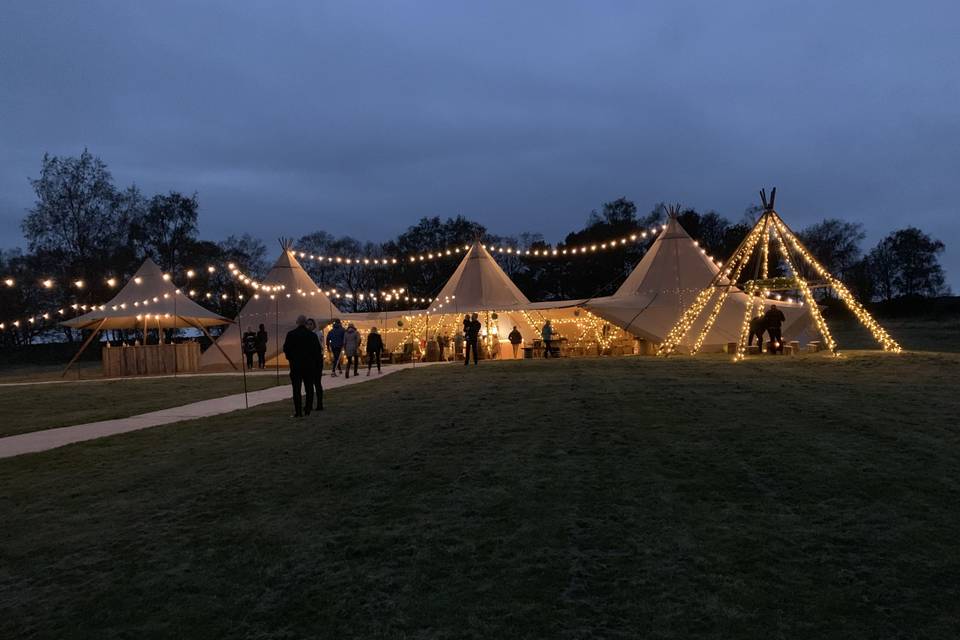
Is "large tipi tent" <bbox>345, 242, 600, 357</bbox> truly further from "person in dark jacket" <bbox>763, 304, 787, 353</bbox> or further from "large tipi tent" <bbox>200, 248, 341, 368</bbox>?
"person in dark jacket" <bbox>763, 304, 787, 353</bbox>

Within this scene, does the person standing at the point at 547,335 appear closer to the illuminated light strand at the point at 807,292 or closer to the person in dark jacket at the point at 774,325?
the person in dark jacket at the point at 774,325

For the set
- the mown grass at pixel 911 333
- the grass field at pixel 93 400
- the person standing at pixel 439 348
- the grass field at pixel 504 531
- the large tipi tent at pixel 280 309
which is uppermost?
the large tipi tent at pixel 280 309

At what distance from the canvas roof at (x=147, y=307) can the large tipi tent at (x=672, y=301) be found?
13.5 m

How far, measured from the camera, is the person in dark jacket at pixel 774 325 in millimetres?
16703

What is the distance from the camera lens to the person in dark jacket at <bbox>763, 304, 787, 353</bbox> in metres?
16.7

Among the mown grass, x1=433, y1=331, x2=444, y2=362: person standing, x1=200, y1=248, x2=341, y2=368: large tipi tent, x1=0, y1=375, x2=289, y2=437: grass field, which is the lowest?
the mown grass

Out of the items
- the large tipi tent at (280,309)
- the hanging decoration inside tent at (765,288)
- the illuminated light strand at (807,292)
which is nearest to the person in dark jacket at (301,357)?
the hanging decoration inside tent at (765,288)

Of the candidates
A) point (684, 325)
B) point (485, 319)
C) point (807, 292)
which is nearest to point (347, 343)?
point (485, 319)

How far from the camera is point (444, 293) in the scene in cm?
2467

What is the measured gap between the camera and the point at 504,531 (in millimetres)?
3316

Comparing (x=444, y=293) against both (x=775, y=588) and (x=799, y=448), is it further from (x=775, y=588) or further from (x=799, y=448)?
(x=775, y=588)

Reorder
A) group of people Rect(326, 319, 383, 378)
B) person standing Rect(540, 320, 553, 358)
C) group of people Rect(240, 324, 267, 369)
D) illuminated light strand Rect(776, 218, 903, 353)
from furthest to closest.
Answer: group of people Rect(240, 324, 267, 369) → person standing Rect(540, 320, 553, 358) → illuminated light strand Rect(776, 218, 903, 353) → group of people Rect(326, 319, 383, 378)

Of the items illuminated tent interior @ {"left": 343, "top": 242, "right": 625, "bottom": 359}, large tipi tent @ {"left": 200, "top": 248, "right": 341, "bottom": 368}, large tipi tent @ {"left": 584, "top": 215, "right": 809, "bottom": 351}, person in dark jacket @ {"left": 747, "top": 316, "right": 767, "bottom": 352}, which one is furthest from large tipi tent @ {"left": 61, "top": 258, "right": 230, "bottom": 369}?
person in dark jacket @ {"left": 747, "top": 316, "right": 767, "bottom": 352}

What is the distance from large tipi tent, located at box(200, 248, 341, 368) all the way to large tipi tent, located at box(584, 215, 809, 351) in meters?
10.7
